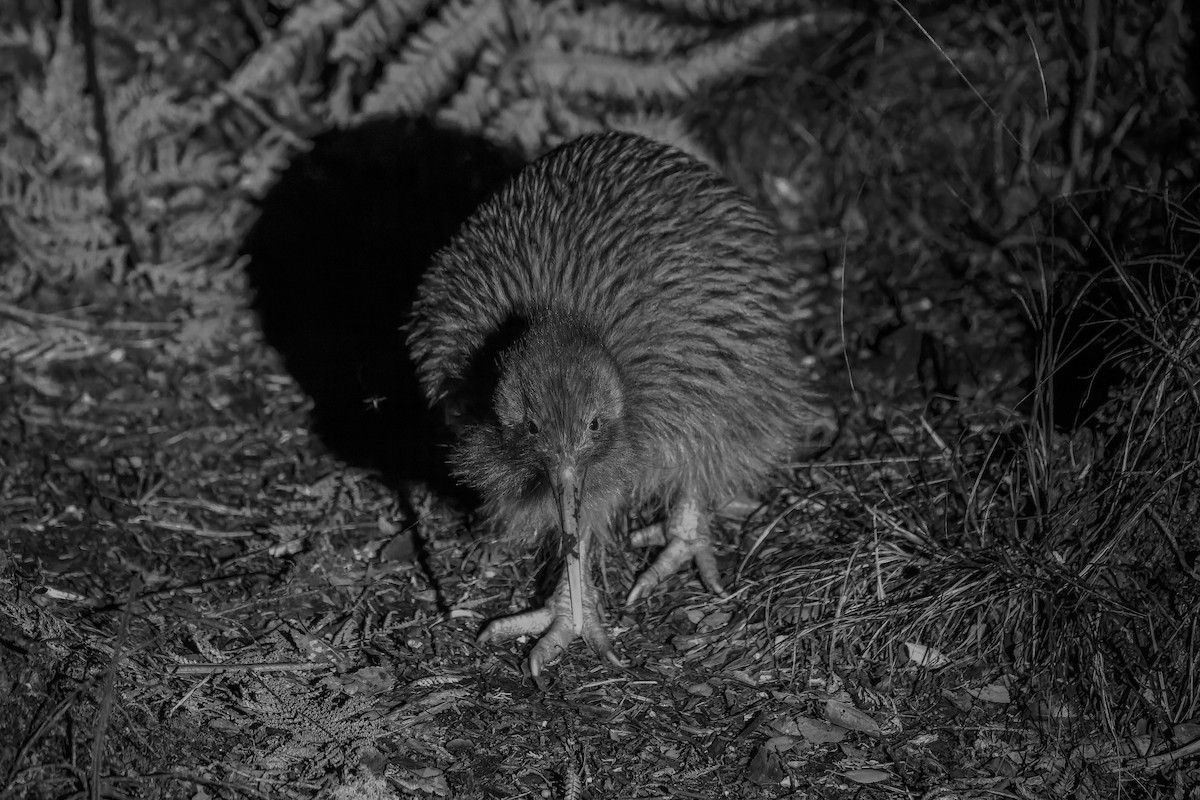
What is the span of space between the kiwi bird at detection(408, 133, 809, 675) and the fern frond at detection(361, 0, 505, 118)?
1140 millimetres

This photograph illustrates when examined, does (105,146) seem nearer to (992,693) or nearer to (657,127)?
(657,127)

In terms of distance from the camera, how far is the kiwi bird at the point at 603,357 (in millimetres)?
3721

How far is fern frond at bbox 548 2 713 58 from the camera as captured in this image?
18.2 feet

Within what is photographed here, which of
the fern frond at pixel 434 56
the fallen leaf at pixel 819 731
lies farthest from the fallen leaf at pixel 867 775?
the fern frond at pixel 434 56

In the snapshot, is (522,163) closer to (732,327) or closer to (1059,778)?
(732,327)

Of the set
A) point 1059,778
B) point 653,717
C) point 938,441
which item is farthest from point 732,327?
point 1059,778

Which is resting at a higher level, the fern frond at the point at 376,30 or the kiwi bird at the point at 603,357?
the fern frond at the point at 376,30

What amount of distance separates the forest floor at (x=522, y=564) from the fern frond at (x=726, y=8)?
0.34m

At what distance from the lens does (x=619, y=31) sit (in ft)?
18.4

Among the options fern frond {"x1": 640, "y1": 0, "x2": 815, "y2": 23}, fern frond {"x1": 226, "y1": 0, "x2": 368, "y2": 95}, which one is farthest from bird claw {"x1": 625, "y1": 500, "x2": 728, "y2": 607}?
fern frond {"x1": 226, "y1": 0, "x2": 368, "y2": 95}

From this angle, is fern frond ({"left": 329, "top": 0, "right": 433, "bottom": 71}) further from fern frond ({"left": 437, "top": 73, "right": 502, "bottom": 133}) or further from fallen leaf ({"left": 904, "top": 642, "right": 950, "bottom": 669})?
fallen leaf ({"left": 904, "top": 642, "right": 950, "bottom": 669})

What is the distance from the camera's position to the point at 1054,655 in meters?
3.63

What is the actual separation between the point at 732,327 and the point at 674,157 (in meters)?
0.77

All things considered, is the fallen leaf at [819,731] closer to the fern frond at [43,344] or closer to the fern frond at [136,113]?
the fern frond at [43,344]
